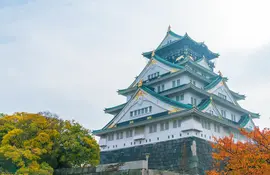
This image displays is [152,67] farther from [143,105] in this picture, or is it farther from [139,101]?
[143,105]

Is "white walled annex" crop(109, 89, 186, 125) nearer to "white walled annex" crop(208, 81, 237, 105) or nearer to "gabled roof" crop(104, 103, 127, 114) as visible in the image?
"gabled roof" crop(104, 103, 127, 114)

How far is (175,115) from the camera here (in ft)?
100

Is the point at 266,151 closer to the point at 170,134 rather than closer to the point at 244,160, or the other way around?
the point at 244,160

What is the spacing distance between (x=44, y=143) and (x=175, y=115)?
13.2 meters

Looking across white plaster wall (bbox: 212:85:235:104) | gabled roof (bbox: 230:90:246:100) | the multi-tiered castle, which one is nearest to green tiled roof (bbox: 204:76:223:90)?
the multi-tiered castle

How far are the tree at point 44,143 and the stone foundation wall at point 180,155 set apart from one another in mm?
8851

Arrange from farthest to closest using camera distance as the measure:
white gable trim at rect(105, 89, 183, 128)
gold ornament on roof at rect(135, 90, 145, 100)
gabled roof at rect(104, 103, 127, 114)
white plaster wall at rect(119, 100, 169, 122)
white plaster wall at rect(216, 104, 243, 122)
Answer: gabled roof at rect(104, 103, 127, 114) < white plaster wall at rect(216, 104, 243, 122) < gold ornament on roof at rect(135, 90, 145, 100) < white plaster wall at rect(119, 100, 169, 122) < white gable trim at rect(105, 89, 183, 128)

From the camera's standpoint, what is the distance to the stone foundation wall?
28.8 meters

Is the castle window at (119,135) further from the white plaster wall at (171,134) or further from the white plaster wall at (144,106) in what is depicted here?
the white plaster wall at (144,106)

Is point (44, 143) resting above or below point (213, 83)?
below

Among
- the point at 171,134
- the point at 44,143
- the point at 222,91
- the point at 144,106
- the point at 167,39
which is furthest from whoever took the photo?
the point at 167,39

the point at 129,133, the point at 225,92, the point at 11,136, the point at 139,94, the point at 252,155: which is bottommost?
the point at 252,155

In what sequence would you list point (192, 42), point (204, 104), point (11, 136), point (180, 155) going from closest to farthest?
point (11, 136), point (180, 155), point (204, 104), point (192, 42)

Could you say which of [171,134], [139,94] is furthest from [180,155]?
[139,94]
